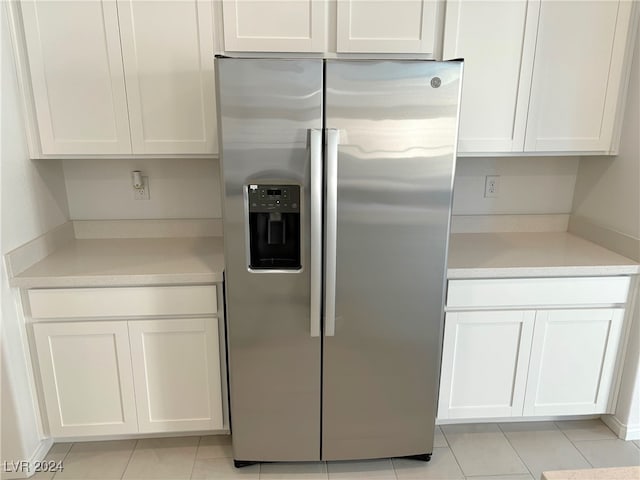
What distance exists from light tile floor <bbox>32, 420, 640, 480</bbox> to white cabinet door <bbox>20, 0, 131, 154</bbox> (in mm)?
1369

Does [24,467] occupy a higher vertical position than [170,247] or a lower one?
lower

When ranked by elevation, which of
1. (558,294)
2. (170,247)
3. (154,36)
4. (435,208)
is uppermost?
(154,36)

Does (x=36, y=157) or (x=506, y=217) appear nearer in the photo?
(x=36, y=157)

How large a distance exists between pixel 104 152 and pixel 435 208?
1407 mm

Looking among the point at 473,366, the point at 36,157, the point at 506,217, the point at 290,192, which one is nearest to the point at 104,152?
the point at 36,157

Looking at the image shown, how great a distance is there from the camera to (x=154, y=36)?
5.90 feet

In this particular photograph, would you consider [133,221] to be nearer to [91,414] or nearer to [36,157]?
[36,157]

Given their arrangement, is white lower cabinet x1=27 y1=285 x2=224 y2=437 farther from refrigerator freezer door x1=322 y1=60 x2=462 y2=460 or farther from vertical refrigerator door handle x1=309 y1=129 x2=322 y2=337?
refrigerator freezer door x1=322 y1=60 x2=462 y2=460

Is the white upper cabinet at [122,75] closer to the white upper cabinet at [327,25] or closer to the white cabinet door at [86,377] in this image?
the white upper cabinet at [327,25]

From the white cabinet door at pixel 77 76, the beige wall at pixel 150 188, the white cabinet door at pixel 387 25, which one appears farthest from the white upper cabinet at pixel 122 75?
the white cabinet door at pixel 387 25

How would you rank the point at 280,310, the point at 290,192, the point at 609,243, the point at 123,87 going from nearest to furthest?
the point at 290,192, the point at 280,310, the point at 123,87, the point at 609,243

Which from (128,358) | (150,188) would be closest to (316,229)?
(128,358)

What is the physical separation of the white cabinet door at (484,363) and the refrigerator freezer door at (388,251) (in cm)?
19

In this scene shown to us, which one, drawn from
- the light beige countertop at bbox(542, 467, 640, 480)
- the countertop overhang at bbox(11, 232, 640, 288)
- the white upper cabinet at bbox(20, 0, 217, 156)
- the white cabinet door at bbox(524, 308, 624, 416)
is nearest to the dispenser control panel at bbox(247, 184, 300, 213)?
the countertop overhang at bbox(11, 232, 640, 288)
